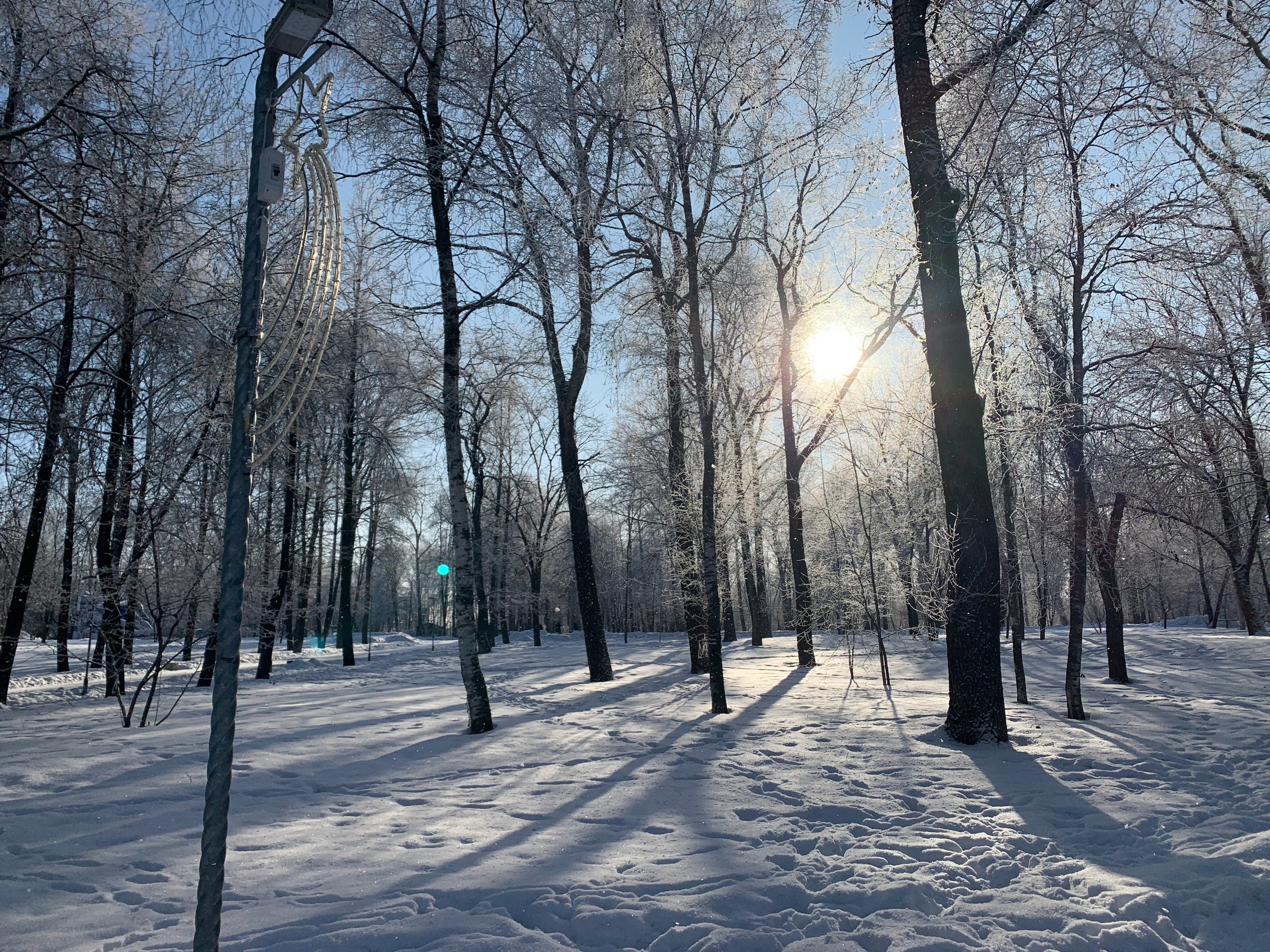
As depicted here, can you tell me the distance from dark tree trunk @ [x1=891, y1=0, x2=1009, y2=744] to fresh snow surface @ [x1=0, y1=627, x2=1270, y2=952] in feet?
1.92

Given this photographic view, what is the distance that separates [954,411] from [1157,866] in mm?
4295

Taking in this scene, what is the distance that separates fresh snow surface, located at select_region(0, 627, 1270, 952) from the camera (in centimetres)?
308

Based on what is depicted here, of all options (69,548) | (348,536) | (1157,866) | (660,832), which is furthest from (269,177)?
(348,536)

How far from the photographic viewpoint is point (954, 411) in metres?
6.91

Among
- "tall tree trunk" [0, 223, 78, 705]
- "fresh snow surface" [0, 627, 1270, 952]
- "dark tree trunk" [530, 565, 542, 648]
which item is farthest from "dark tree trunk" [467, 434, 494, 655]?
A: "fresh snow surface" [0, 627, 1270, 952]

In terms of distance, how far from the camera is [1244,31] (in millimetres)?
6855

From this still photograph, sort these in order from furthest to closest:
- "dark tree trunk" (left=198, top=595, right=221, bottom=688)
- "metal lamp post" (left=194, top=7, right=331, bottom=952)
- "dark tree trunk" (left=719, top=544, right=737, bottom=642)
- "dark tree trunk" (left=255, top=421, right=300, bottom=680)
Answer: "dark tree trunk" (left=719, top=544, right=737, bottom=642) → "dark tree trunk" (left=255, top=421, right=300, bottom=680) → "dark tree trunk" (left=198, top=595, right=221, bottom=688) → "metal lamp post" (left=194, top=7, right=331, bottom=952)

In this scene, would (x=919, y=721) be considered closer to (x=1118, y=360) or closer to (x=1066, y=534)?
(x=1066, y=534)

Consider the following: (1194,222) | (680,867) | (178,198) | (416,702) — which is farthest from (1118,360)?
(178,198)

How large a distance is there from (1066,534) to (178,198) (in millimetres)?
12658

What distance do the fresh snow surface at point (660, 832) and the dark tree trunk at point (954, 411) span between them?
585 mm

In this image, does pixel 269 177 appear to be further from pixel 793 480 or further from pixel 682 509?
pixel 793 480

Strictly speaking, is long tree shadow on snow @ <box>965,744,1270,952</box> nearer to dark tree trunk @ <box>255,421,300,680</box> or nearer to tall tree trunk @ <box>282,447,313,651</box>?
dark tree trunk @ <box>255,421,300,680</box>

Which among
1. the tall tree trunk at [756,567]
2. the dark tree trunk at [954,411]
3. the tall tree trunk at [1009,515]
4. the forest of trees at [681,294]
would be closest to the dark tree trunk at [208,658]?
the forest of trees at [681,294]
